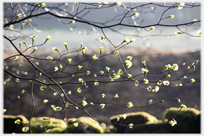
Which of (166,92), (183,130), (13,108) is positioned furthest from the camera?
(166,92)

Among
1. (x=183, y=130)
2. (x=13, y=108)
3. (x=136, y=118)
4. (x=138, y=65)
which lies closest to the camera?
(x=183, y=130)

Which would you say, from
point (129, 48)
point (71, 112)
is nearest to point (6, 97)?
point (71, 112)

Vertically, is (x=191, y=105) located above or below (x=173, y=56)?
below

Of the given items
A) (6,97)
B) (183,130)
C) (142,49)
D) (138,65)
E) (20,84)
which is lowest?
(183,130)

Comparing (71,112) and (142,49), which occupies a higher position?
(142,49)

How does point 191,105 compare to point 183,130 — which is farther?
point 191,105

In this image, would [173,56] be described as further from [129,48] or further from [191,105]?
[191,105]

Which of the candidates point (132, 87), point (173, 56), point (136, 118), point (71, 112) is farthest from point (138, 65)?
point (136, 118)

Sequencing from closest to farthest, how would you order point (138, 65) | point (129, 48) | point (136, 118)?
point (136, 118) < point (138, 65) < point (129, 48)

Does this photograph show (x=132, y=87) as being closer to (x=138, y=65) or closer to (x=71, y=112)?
(x=138, y=65)
